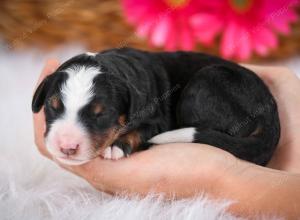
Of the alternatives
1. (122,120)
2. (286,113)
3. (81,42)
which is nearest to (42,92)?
(122,120)

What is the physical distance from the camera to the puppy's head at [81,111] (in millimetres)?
1880

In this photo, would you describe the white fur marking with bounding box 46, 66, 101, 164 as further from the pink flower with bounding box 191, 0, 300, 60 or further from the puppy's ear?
the pink flower with bounding box 191, 0, 300, 60

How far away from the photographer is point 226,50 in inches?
145

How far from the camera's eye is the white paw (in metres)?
2.04

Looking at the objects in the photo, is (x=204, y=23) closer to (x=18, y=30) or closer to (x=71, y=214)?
(x=18, y=30)

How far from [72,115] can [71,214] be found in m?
0.36

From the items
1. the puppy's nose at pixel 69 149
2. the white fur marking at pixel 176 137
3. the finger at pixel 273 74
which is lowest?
the white fur marking at pixel 176 137

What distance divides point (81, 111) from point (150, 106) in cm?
40

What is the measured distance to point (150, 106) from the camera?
225 centimetres

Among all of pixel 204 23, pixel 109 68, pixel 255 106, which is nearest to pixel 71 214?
pixel 109 68

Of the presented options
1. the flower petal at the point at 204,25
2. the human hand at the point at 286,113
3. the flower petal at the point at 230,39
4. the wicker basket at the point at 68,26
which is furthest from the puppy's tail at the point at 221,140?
the wicker basket at the point at 68,26

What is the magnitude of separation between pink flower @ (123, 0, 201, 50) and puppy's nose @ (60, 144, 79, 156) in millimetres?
1665

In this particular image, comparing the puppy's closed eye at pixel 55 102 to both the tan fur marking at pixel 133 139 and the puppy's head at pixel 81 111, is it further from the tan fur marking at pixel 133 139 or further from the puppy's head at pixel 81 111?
the tan fur marking at pixel 133 139

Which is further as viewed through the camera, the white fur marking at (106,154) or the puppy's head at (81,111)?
the white fur marking at (106,154)
